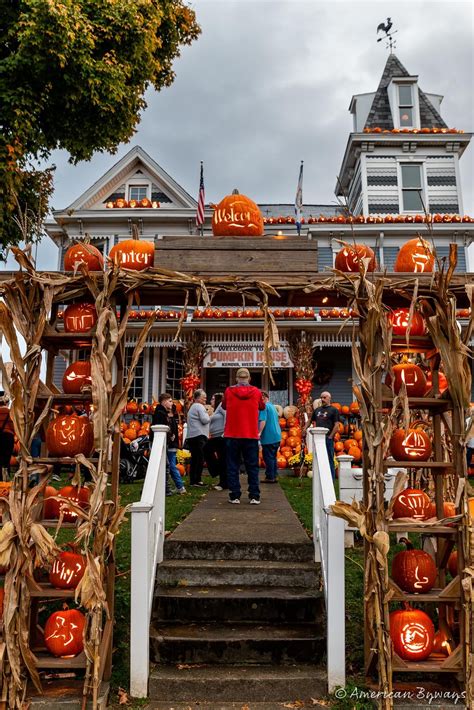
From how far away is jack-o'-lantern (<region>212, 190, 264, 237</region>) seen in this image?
16.5ft

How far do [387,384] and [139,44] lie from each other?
887cm

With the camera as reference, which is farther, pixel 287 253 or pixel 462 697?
pixel 287 253

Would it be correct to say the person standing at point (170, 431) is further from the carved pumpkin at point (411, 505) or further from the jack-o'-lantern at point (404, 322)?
the carved pumpkin at point (411, 505)

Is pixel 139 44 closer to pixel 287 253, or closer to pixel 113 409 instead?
pixel 287 253

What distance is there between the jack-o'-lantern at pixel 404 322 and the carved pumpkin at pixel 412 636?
2.05 m

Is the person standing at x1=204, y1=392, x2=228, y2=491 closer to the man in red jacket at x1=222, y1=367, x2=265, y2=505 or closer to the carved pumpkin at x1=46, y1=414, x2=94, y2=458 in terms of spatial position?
the man in red jacket at x1=222, y1=367, x2=265, y2=505

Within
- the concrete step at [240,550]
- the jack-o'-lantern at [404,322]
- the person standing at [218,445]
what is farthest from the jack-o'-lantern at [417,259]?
the person standing at [218,445]

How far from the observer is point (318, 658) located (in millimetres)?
4410

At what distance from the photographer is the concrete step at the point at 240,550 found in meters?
5.20

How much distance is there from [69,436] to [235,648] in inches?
80.1

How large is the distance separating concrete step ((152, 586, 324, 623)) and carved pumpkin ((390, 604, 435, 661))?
0.82 metres

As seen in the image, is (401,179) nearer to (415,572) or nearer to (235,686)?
(415,572)

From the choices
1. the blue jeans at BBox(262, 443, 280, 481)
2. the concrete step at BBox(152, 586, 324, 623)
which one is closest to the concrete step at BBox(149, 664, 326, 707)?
the concrete step at BBox(152, 586, 324, 623)

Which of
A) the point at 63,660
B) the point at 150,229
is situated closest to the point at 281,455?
the point at 150,229
